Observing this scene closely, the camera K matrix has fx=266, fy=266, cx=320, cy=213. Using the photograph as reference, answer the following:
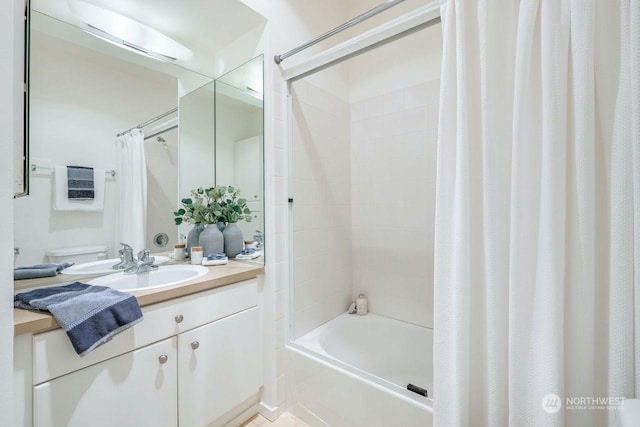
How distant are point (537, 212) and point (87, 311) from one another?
1.47 m

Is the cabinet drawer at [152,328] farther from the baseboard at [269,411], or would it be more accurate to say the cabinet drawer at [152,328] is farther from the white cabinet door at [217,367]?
the baseboard at [269,411]

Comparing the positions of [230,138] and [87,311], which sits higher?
[230,138]

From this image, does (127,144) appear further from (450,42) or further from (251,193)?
(450,42)

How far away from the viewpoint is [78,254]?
1309 mm

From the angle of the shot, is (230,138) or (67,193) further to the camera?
(230,138)

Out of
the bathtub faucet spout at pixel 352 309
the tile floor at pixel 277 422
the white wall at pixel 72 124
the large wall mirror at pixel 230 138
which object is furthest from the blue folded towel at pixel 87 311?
the bathtub faucet spout at pixel 352 309

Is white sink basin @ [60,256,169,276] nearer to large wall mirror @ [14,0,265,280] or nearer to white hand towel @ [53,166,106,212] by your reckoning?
large wall mirror @ [14,0,265,280]

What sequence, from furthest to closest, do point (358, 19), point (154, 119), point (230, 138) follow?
point (230, 138) < point (154, 119) < point (358, 19)

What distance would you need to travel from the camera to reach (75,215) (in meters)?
1.31

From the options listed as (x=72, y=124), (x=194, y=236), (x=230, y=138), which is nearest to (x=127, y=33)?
(x=72, y=124)

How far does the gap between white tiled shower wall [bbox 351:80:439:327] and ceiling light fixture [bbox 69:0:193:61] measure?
4.32ft

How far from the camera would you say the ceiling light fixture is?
134 centimetres

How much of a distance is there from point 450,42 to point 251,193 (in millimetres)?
1290

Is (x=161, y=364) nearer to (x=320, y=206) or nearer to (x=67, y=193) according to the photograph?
(x=67, y=193)
